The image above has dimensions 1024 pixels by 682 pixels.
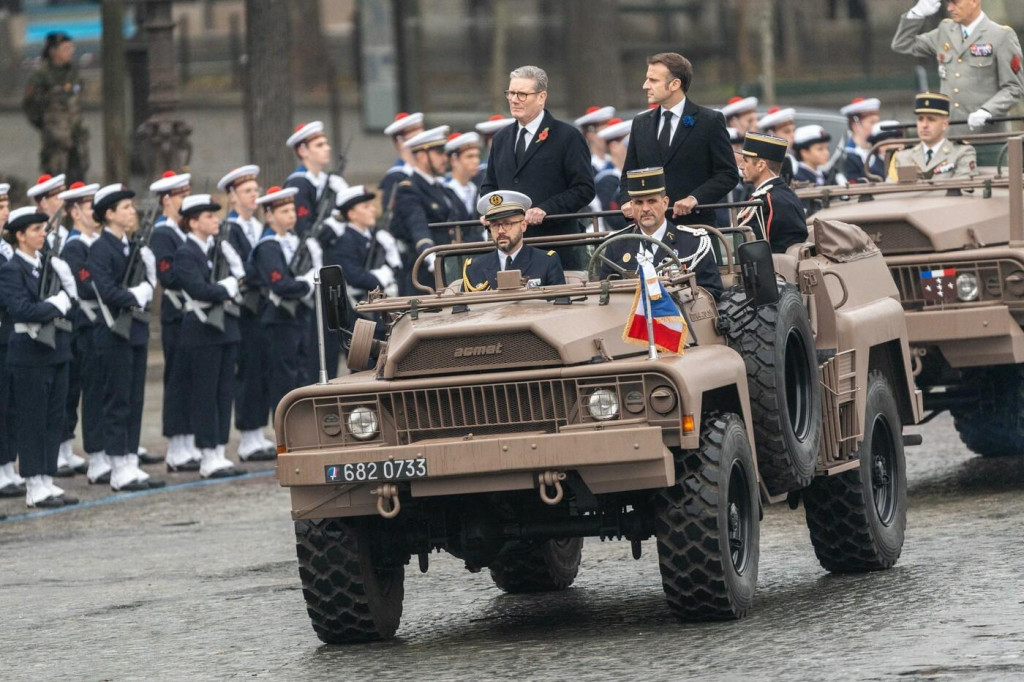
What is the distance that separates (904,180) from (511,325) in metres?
5.72

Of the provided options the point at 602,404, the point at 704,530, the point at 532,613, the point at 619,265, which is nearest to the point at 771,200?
the point at 619,265

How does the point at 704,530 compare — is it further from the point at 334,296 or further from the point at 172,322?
the point at 172,322

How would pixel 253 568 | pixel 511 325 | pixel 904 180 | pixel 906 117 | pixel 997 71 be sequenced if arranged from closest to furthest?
pixel 511 325
pixel 253 568
pixel 904 180
pixel 997 71
pixel 906 117

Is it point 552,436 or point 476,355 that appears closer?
point 552,436

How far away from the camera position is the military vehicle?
1328cm

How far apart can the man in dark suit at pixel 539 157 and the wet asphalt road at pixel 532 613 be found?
6.38ft

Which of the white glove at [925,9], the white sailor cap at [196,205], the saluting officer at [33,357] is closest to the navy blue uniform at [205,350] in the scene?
the white sailor cap at [196,205]

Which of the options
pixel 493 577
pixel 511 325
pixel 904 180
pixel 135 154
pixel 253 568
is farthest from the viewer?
pixel 135 154

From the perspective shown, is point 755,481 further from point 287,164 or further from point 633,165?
point 287,164

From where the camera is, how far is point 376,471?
9.41 m

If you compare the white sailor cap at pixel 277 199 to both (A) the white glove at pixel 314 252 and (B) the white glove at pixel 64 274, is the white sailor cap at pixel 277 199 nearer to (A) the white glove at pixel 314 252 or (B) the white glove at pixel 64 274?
(A) the white glove at pixel 314 252

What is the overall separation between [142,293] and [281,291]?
55.8 inches

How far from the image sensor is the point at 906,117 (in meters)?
35.7

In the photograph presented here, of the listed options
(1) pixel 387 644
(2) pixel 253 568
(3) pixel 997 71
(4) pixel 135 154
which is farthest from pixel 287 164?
(1) pixel 387 644
